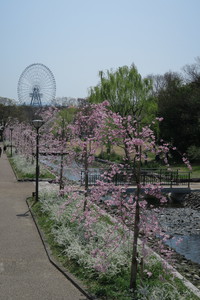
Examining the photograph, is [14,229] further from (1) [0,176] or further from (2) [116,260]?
(1) [0,176]

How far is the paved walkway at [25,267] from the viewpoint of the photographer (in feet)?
22.3

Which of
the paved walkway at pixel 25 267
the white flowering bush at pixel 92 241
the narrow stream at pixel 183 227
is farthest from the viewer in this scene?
the narrow stream at pixel 183 227

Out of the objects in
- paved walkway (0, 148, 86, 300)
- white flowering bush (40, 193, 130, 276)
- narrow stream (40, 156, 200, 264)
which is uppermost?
white flowering bush (40, 193, 130, 276)

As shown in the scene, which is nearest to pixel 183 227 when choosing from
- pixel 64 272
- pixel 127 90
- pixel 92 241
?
pixel 92 241

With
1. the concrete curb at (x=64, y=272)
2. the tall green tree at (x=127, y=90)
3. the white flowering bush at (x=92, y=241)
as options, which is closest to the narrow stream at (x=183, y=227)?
the white flowering bush at (x=92, y=241)

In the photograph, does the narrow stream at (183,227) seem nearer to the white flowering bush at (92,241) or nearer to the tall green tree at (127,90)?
the white flowering bush at (92,241)

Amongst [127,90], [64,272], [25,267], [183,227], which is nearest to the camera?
[64,272]

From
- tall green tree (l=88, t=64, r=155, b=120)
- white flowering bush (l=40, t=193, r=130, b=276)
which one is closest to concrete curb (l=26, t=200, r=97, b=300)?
white flowering bush (l=40, t=193, r=130, b=276)

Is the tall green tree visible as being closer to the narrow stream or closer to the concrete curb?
the narrow stream

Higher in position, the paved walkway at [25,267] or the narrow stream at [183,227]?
the paved walkway at [25,267]

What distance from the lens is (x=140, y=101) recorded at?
1523 inches

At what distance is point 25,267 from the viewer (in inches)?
321

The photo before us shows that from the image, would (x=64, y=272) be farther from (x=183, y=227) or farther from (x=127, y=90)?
(x=127, y=90)

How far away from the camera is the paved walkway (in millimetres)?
6800
